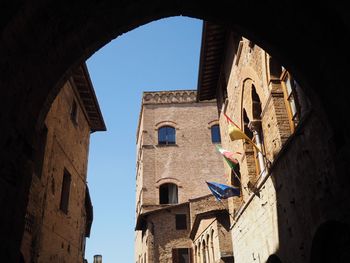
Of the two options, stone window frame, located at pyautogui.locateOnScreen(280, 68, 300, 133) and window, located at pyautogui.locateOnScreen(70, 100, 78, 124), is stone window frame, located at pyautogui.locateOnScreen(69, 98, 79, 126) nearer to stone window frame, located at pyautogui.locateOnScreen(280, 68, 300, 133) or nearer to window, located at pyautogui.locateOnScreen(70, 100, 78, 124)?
window, located at pyautogui.locateOnScreen(70, 100, 78, 124)

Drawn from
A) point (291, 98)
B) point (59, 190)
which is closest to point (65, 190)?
point (59, 190)

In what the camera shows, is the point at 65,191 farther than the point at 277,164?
Yes

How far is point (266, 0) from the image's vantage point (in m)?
4.73

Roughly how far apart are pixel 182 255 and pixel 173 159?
7.62 metres

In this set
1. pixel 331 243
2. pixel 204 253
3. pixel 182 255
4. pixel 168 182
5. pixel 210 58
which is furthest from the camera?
pixel 168 182

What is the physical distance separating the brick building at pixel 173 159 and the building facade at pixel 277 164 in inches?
461

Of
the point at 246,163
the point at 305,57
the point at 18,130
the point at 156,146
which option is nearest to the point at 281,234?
the point at 246,163

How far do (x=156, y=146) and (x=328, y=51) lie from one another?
2373 cm

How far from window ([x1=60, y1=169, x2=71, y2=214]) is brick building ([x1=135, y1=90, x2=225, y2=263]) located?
12.0 m

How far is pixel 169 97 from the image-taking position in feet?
97.9

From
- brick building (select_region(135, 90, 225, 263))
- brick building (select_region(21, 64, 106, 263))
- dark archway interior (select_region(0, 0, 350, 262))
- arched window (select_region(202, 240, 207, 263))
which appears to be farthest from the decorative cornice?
dark archway interior (select_region(0, 0, 350, 262))

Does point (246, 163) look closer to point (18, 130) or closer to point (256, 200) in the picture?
point (256, 200)

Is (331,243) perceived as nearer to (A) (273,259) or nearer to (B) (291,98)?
(A) (273,259)

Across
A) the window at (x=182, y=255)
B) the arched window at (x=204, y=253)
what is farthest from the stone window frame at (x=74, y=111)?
the window at (x=182, y=255)
